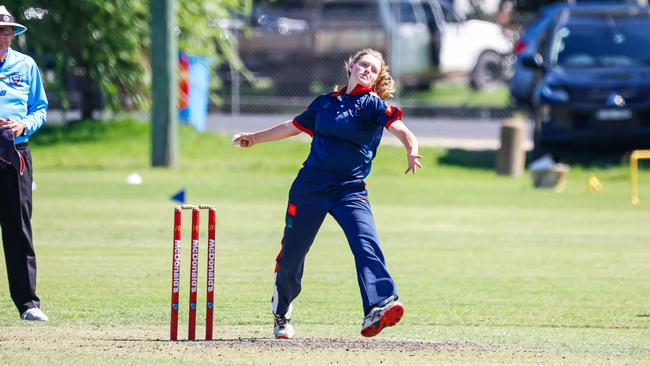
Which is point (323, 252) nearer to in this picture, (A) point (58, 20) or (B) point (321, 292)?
(B) point (321, 292)

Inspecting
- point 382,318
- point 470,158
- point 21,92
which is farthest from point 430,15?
point 382,318

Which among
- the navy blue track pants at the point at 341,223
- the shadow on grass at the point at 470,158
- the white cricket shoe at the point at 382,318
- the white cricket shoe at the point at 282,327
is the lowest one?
the shadow on grass at the point at 470,158

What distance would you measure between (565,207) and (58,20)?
10.5m

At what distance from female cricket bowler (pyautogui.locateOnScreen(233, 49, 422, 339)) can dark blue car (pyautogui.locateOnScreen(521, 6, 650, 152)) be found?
13.1 meters

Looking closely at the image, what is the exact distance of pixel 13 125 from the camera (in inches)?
335

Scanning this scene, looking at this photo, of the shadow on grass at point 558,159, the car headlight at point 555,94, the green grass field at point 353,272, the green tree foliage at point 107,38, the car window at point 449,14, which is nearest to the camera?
the green grass field at point 353,272

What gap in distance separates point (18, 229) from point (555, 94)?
44.6 feet

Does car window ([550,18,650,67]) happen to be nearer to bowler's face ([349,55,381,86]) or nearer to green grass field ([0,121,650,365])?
green grass field ([0,121,650,365])

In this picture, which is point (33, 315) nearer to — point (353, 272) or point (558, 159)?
point (353, 272)

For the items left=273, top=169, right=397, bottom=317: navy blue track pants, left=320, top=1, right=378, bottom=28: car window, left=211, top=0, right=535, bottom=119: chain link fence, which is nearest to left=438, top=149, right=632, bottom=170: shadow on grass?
left=211, top=0, right=535, bottom=119: chain link fence

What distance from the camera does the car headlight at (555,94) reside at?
68.8 feet

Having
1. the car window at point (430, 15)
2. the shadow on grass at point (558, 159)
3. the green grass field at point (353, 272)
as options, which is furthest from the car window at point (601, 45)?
the car window at point (430, 15)

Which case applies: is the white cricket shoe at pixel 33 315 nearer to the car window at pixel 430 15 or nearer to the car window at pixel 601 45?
the car window at pixel 601 45

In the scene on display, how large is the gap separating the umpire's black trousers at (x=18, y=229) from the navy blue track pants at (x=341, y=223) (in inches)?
70.5
